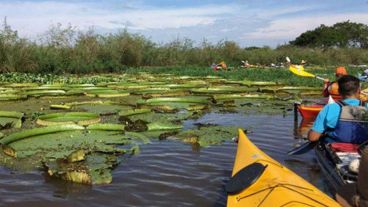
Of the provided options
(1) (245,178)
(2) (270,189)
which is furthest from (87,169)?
(2) (270,189)

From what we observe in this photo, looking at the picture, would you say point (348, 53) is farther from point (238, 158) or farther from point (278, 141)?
point (238, 158)

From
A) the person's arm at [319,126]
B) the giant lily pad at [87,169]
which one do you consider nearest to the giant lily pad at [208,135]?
the giant lily pad at [87,169]

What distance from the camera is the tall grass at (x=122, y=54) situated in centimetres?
2075

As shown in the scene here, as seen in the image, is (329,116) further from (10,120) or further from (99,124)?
(10,120)

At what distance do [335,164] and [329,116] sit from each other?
0.63m

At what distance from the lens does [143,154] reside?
6.33 meters

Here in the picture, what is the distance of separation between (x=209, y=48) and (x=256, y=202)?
1130 inches

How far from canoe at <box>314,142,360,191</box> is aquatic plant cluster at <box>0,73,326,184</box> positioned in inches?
92.9

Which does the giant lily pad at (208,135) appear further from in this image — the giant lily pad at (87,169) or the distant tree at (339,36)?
the distant tree at (339,36)

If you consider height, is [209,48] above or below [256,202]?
above

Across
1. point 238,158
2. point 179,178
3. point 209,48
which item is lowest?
point 179,178

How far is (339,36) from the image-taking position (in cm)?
4947

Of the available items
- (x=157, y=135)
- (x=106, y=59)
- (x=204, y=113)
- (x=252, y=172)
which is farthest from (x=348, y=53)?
(x=252, y=172)

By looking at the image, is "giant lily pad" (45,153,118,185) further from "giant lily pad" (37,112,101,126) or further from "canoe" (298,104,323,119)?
"canoe" (298,104,323,119)
